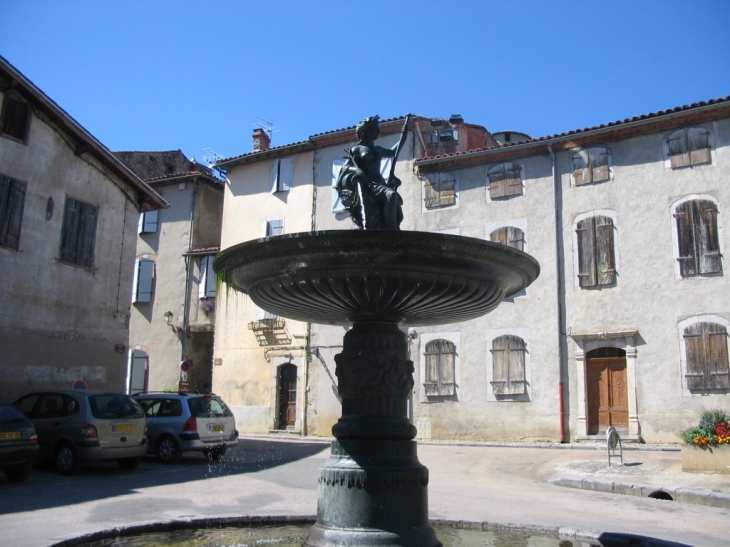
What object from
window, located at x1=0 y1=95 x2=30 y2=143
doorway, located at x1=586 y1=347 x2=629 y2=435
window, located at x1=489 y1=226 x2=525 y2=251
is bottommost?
doorway, located at x1=586 y1=347 x2=629 y2=435

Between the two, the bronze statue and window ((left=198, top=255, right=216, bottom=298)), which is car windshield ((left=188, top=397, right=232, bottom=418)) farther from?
window ((left=198, top=255, right=216, bottom=298))

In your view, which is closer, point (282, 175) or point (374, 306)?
point (374, 306)

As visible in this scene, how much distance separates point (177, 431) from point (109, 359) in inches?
188

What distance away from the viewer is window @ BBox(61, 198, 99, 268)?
654 inches

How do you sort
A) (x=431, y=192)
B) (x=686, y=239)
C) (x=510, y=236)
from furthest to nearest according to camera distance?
(x=431, y=192) < (x=510, y=236) < (x=686, y=239)

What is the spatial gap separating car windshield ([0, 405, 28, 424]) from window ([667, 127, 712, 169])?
52.4 feet

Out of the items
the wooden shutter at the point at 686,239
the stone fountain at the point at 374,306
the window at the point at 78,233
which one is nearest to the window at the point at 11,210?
the window at the point at 78,233

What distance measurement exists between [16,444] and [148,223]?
19585mm

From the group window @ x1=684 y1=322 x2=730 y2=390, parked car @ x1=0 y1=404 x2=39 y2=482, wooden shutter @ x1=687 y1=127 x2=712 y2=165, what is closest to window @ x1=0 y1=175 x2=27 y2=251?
parked car @ x1=0 y1=404 x2=39 y2=482

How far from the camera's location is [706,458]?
37.1 ft

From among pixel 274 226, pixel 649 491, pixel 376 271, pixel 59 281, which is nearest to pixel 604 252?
pixel 649 491

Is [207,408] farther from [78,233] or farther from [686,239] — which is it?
[686,239]

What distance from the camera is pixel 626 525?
7113 millimetres

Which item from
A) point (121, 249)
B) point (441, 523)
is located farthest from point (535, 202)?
point (441, 523)
